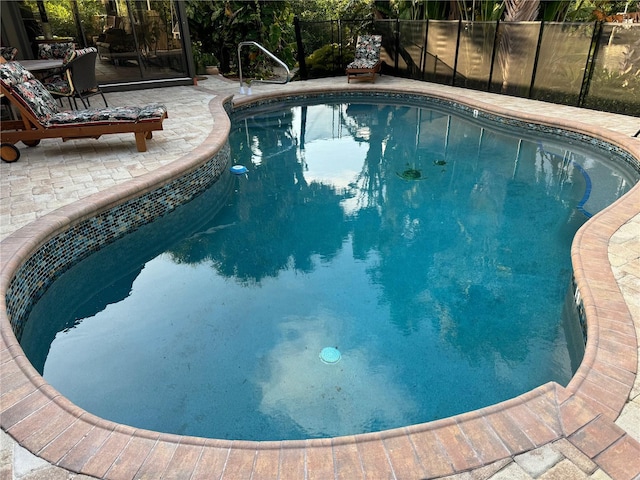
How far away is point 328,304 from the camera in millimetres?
4309

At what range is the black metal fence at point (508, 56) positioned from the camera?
29.1 ft

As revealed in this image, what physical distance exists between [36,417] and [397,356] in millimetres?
2557

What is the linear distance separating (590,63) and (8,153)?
10.9 meters

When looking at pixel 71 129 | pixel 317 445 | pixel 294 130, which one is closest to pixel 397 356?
pixel 317 445

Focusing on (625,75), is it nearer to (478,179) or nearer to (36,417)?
(478,179)

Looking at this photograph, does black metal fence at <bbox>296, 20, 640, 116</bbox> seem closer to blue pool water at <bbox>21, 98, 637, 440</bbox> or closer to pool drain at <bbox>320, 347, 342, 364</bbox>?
blue pool water at <bbox>21, 98, 637, 440</bbox>

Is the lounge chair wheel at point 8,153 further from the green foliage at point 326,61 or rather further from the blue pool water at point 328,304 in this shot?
the green foliage at point 326,61

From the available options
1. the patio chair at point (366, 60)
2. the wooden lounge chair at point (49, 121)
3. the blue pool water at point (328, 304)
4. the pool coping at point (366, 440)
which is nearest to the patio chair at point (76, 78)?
the wooden lounge chair at point (49, 121)

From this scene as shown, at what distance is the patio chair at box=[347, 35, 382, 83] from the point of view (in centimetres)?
1280

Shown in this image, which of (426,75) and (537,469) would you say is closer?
(537,469)

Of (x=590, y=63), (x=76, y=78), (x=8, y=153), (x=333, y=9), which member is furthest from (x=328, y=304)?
(x=333, y=9)

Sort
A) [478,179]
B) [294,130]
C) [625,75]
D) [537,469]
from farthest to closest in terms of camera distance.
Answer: [294,130] → [625,75] → [478,179] → [537,469]

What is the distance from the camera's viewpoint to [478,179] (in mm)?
7113

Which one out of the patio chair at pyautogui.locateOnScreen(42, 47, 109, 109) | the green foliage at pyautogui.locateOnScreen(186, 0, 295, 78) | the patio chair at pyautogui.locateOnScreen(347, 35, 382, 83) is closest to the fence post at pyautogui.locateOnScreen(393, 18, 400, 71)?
the patio chair at pyautogui.locateOnScreen(347, 35, 382, 83)
